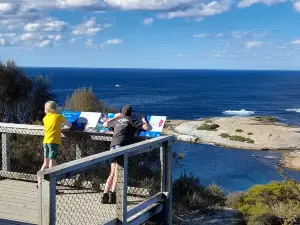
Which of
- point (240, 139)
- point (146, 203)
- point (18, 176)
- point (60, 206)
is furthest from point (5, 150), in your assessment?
point (240, 139)

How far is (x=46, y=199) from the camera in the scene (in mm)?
4238

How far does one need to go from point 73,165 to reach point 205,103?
3579 inches

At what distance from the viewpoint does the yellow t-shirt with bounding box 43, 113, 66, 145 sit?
7.29 m

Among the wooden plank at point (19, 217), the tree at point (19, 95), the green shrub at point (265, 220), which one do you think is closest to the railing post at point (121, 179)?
→ the wooden plank at point (19, 217)

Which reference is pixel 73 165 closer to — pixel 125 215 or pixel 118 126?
pixel 125 215

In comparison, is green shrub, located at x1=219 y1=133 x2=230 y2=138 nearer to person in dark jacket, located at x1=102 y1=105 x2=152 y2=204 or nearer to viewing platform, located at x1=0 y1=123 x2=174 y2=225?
viewing platform, located at x1=0 y1=123 x2=174 y2=225

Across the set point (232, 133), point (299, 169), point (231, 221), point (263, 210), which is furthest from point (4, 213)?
point (232, 133)

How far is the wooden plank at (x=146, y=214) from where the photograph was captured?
6.34 metres

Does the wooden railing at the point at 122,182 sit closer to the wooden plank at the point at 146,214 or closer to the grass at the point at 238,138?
the wooden plank at the point at 146,214

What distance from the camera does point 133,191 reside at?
7.76m

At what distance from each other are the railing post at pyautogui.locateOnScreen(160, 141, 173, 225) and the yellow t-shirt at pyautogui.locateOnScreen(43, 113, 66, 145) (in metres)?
1.71

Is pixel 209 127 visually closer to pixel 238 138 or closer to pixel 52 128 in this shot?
pixel 238 138

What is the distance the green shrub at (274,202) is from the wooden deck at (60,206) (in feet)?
17.6

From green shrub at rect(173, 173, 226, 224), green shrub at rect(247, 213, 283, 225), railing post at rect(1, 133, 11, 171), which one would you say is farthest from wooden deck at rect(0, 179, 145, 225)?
green shrub at rect(247, 213, 283, 225)
